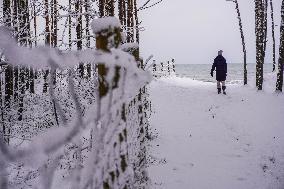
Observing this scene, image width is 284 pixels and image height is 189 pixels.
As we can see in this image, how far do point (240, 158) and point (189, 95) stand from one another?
7543 mm

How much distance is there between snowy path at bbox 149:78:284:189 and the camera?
6297 mm

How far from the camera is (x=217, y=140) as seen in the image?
903cm

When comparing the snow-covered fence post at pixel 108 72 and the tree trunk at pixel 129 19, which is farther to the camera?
the tree trunk at pixel 129 19

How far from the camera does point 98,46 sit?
232 cm

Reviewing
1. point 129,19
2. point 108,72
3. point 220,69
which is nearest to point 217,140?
point 129,19

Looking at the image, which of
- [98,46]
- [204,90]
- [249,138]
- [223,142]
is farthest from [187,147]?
[204,90]

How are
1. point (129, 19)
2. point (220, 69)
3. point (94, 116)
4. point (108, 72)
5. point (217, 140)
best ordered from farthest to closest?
point (220, 69), point (129, 19), point (217, 140), point (108, 72), point (94, 116)

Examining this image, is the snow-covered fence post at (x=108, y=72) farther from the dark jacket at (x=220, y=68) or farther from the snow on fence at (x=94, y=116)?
the dark jacket at (x=220, y=68)

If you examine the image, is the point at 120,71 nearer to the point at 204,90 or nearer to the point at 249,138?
the point at 249,138

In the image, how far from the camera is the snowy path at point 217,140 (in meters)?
6.30

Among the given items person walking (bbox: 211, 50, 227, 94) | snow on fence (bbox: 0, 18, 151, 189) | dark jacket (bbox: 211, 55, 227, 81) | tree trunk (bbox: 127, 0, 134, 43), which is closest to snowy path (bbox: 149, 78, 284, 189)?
person walking (bbox: 211, 50, 227, 94)

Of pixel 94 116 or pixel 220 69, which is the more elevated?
pixel 220 69

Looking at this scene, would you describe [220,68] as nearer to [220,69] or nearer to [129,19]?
[220,69]

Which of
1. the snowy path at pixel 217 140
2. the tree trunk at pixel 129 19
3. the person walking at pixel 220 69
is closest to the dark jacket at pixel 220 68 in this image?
the person walking at pixel 220 69
